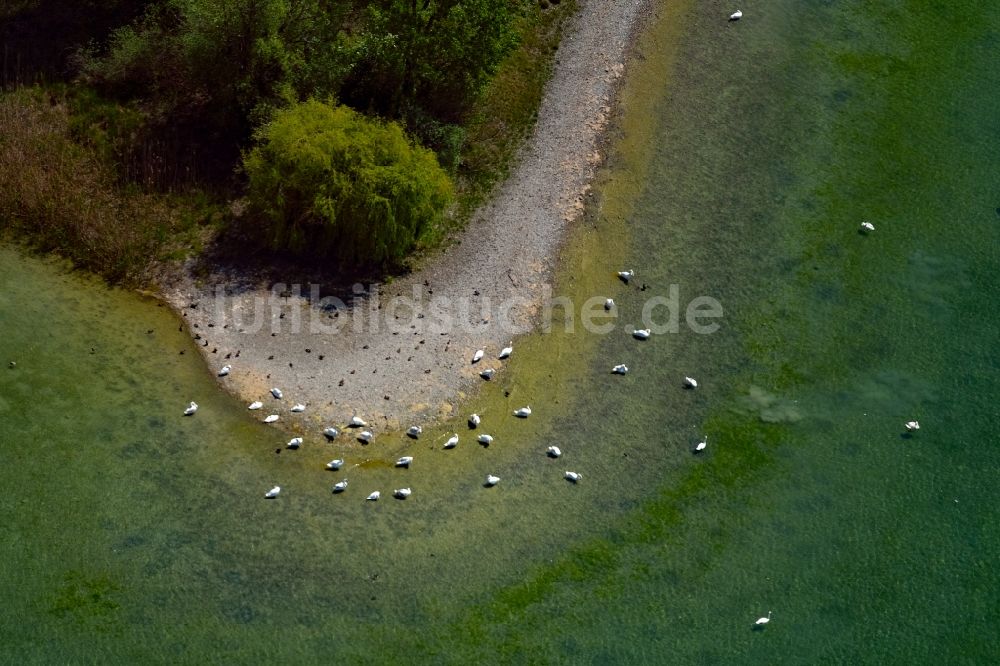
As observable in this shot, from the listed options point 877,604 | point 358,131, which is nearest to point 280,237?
point 358,131

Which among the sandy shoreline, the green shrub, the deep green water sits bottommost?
the deep green water

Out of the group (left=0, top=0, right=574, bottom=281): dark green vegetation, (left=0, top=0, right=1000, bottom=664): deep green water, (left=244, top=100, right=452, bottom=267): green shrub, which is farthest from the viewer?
(left=0, top=0, right=574, bottom=281): dark green vegetation

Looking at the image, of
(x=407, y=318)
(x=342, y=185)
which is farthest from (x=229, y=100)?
(x=407, y=318)

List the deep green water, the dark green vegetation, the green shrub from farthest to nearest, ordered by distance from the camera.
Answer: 1. the dark green vegetation
2. the green shrub
3. the deep green water

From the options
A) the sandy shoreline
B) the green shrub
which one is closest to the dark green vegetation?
the green shrub

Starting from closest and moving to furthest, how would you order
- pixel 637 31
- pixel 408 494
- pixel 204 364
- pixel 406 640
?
pixel 406 640, pixel 408 494, pixel 204 364, pixel 637 31

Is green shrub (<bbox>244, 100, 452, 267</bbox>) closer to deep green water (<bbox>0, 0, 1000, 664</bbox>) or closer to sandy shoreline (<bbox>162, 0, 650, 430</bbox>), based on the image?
sandy shoreline (<bbox>162, 0, 650, 430</bbox>)

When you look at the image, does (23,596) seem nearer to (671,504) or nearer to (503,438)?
(503,438)
